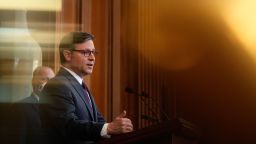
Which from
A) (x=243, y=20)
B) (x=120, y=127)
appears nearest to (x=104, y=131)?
(x=120, y=127)

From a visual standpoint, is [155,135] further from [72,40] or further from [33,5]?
Result: [33,5]

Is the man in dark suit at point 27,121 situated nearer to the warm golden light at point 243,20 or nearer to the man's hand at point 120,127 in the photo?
the man's hand at point 120,127

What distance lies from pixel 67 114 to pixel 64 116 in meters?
0.02

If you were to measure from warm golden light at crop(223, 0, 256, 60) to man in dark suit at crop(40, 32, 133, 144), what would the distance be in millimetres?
2428

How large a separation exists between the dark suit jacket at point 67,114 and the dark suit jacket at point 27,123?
0.37m

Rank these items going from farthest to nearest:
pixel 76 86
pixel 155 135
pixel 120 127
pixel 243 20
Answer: pixel 243 20 < pixel 76 86 < pixel 120 127 < pixel 155 135

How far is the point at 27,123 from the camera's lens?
311 cm

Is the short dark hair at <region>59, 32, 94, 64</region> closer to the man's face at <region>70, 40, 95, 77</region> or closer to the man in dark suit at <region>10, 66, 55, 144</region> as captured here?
the man's face at <region>70, 40, 95, 77</region>

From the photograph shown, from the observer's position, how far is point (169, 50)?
4.85m

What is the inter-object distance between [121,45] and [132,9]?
0.35m

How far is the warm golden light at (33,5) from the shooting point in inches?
146

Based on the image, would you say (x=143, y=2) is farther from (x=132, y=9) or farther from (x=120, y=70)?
(x=120, y=70)

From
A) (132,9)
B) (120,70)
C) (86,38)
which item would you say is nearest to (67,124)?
(86,38)

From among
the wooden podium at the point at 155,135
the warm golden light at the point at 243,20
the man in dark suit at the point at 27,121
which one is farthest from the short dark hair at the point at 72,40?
the warm golden light at the point at 243,20
